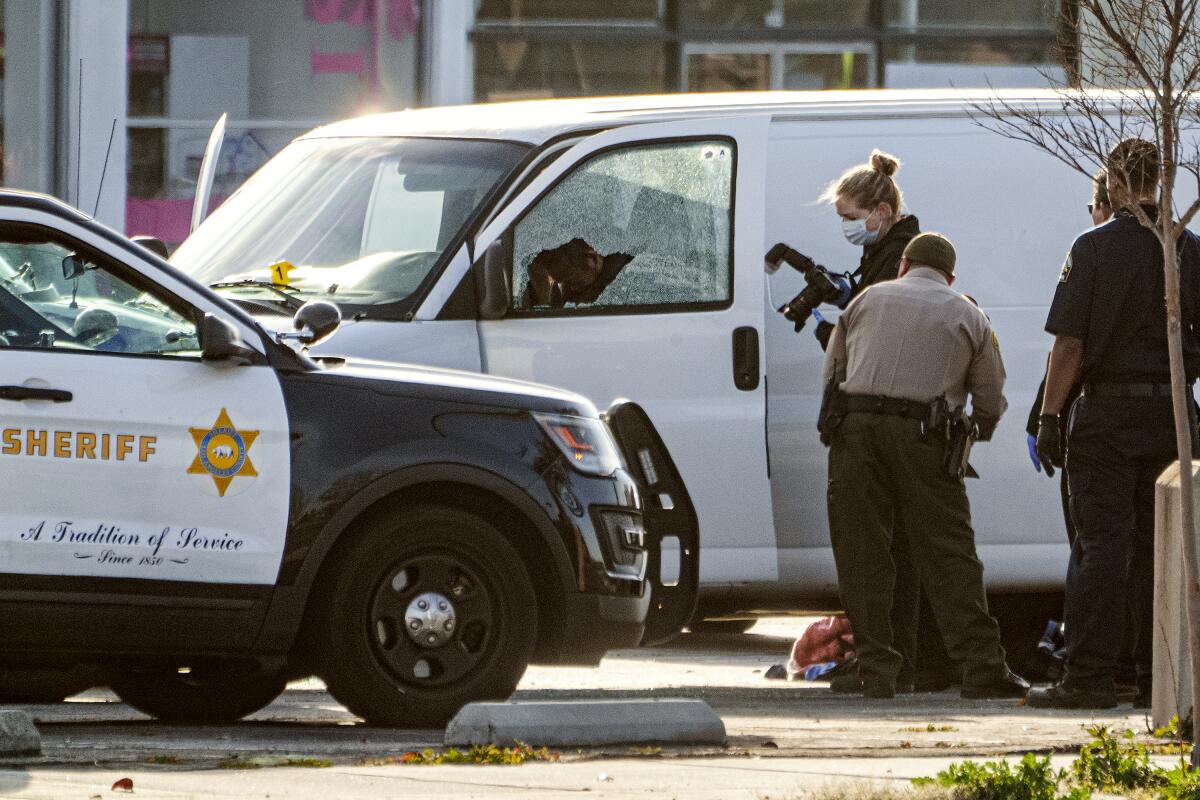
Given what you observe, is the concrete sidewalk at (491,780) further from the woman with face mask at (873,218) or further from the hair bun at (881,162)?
the hair bun at (881,162)

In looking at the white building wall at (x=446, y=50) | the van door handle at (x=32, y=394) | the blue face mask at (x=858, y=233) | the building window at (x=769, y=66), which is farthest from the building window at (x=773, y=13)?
the van door handle at (x=32, y=394)

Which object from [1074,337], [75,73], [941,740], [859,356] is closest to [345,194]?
[859,356]

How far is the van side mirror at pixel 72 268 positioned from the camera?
699 centimetres

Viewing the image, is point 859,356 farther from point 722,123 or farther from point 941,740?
point 941,740

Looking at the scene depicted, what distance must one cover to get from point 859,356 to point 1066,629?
1187 millimetres

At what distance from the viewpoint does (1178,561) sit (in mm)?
7133

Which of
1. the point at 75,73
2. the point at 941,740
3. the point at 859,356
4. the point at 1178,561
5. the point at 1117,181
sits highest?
the point at 75,73

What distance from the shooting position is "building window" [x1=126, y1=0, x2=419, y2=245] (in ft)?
51.7

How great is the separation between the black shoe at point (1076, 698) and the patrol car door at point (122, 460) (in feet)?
9.12

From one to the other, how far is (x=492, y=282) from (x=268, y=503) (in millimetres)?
1982

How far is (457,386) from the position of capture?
7277mm

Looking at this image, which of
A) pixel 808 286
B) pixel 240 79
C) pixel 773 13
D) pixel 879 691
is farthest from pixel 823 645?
pixel 240 79

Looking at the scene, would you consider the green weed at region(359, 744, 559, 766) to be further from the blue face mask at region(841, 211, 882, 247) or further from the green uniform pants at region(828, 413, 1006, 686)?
the blue face mask at region(841, 211, 882, 247)

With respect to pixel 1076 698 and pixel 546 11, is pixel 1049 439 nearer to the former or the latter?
pixel 1076 698
